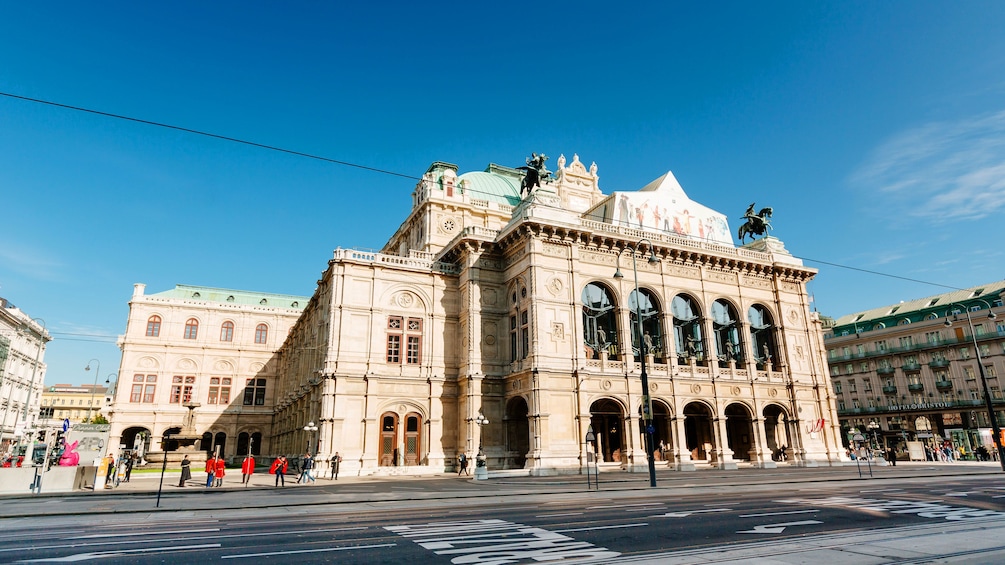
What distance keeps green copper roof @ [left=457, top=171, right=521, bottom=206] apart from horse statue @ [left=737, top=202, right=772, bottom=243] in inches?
798

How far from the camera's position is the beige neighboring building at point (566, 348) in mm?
36312

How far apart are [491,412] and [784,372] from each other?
23.8 m

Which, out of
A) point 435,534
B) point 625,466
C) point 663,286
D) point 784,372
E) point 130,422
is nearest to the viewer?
point 435,534

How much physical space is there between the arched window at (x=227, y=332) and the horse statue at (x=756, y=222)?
2278 inches

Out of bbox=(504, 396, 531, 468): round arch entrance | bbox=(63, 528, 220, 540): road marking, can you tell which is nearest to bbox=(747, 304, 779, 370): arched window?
bbox=(504, 396, 531, 468): round arch entrance

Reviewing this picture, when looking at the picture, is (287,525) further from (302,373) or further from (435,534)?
(302,373)

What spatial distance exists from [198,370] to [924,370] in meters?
85.7

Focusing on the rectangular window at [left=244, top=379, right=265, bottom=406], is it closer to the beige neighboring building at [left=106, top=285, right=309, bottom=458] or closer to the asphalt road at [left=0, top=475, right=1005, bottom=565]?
the beige neighboring building at [left=106, top=285, right=309, bottom=458]

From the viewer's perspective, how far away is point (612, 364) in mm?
38094

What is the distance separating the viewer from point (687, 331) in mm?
43094

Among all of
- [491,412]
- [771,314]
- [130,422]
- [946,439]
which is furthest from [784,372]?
[130,422]

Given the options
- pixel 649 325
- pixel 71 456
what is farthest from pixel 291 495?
pixel 649 325

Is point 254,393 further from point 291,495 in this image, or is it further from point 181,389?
point 291,495

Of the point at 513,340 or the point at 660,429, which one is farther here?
the point at 660,429
